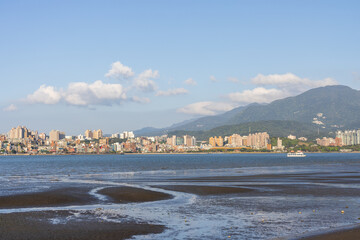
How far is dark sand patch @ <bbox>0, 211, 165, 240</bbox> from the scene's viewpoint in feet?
79.8

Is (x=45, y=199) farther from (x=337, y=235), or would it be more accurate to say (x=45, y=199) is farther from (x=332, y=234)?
(x=337, y=235)

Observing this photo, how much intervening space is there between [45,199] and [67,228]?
16.8 meters

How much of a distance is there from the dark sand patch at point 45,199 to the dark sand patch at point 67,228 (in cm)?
717

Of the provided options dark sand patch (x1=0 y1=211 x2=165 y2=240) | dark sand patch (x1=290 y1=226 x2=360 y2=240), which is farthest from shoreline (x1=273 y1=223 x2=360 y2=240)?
dark sand patch (x1=0 y1=211 x2=165 y2=240)

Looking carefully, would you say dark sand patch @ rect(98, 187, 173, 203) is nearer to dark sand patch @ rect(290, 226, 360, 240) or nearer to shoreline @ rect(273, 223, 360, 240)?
shoreline @ rect(273, 223, 360, 240)

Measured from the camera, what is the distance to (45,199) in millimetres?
41906

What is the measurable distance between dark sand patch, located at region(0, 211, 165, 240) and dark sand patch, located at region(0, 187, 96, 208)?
7167 mm

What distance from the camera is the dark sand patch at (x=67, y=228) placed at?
24.3m

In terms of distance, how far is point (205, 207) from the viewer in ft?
120

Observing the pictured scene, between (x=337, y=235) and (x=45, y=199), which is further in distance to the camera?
(x=45, y=199)

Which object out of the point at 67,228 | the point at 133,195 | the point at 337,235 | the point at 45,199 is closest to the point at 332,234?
the point at 337,235

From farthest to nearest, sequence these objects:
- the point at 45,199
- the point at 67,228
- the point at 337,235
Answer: the point at 45,199 → the point at 67,228 → the point at 337,235

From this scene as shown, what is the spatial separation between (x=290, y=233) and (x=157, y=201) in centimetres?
1892

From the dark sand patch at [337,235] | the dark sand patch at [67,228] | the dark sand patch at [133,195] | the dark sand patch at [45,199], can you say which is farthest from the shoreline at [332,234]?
the dark sand patch at [45,199]
